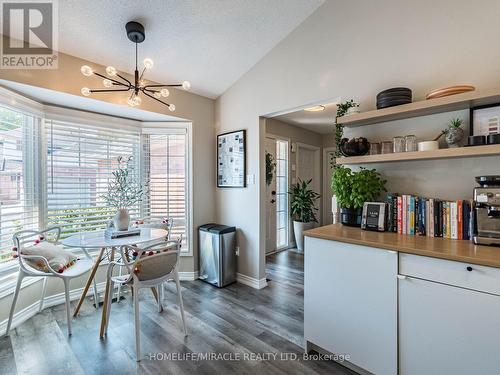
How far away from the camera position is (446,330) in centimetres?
134

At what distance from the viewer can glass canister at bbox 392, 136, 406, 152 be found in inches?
73.1

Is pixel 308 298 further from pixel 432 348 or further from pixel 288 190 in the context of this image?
pixel 288 190

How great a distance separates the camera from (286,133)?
4.72 metres

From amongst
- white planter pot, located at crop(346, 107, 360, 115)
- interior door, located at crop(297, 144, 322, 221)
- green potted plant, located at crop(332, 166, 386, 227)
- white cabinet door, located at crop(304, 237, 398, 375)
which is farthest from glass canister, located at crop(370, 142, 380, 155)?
interior door, located at crop(297, 144, 322, 221)

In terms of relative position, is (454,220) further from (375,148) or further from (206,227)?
(206,227)

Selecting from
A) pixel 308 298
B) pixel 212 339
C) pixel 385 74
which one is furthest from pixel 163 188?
pixel 385 74

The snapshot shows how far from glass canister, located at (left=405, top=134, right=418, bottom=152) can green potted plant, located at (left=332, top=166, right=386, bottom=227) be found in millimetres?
331

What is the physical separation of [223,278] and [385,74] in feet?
8.96

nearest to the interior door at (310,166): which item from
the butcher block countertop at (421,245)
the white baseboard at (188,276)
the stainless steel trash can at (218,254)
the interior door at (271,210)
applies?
the interior door at (271,210)

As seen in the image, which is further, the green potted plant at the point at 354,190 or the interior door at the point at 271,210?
the interior door at the point at 271,210

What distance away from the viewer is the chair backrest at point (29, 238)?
82.6 inches

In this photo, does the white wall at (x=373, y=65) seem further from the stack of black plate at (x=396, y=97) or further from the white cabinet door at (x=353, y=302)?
the white cabinet door at (x=353, y=302)

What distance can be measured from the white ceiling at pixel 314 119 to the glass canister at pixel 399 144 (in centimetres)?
190

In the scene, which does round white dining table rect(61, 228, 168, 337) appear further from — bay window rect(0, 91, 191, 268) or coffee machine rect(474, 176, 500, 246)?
coffee machine rect(474, 176, 500, 246)
